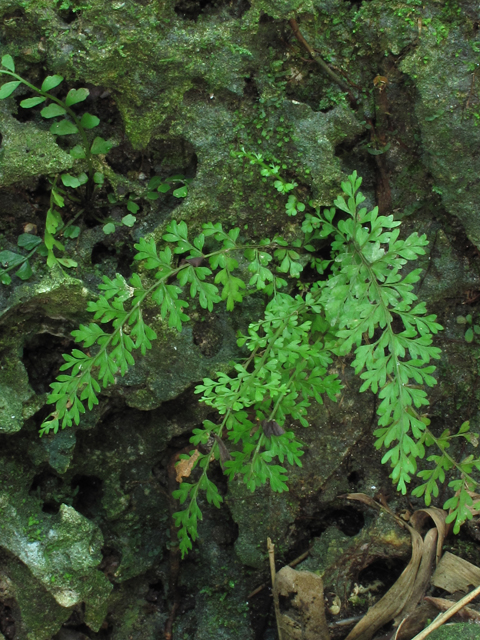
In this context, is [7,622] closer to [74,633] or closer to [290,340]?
[74,633]

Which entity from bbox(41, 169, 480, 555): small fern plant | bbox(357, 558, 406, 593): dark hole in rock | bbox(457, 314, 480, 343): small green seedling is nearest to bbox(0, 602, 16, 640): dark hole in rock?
bbox(41, 169, 480, 555): small fern plant

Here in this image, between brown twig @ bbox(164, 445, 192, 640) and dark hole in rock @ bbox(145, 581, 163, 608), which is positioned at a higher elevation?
brown twig @ bbox(164, 445, 192, 640)

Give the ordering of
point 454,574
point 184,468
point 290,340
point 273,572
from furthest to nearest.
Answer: point 184,468 < point 273,572 < point 454,574 < point 290,340

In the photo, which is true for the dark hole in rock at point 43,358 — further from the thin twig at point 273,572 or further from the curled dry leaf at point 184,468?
the thin twig at point 273,572

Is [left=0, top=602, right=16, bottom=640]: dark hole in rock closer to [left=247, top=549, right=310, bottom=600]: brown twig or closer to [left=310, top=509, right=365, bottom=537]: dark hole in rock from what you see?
[left=247, top=549, right=310, bottom=600]: brown twig

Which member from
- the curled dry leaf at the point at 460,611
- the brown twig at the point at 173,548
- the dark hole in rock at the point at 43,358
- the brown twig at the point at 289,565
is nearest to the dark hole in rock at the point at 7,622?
the brown twig at the point at 173,548

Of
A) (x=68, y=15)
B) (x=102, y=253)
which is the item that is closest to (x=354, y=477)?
(x=102, y=253)
